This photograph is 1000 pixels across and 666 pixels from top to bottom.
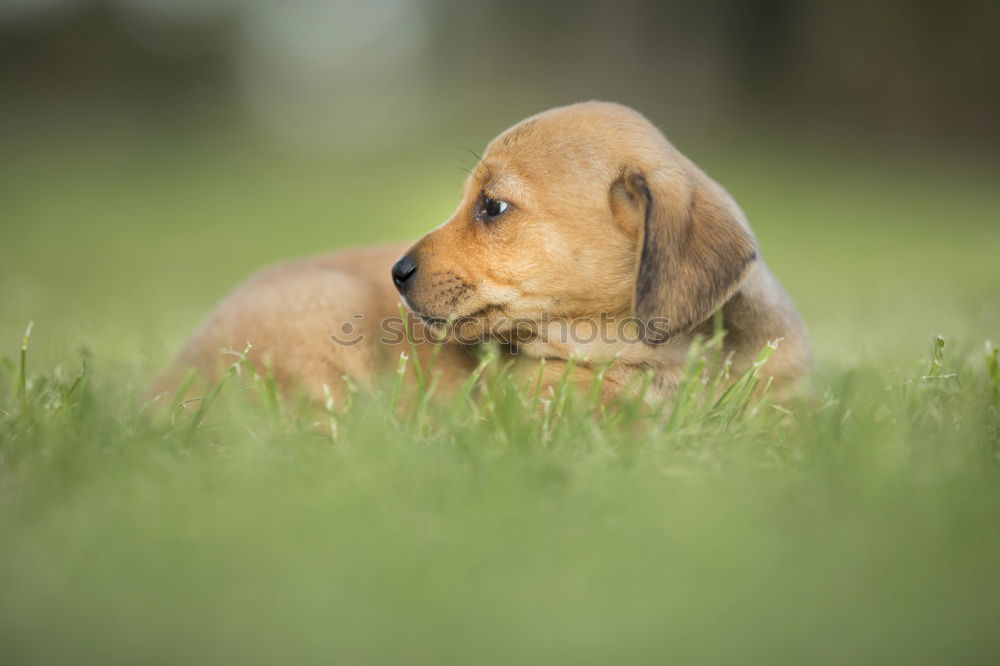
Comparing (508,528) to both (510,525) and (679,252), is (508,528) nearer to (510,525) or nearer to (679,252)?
(510,525)

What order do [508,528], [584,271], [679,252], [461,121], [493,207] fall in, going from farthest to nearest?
[461,121] < [493,207] < [584,271] < [679,252] < [508,528]

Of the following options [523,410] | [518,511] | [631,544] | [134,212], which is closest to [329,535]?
[518,511]

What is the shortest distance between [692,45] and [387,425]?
19084 millimetres

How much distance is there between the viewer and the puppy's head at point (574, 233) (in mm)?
3082

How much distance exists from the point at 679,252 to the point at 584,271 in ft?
1.14

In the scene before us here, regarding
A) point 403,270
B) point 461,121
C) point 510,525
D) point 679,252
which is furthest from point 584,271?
point 461,121

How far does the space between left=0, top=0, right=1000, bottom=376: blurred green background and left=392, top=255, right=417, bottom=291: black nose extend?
783 centimetres

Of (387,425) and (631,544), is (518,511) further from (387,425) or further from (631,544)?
(387,425)

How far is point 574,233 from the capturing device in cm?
322

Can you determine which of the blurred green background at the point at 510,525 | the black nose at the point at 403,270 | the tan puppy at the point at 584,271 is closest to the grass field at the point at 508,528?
the blurred green background at the point at 510,525

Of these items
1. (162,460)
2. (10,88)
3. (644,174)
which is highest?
(10,88)

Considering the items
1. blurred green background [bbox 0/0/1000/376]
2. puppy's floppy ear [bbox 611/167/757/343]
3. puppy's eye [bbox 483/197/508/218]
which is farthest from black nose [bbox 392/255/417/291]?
blurred green background [bbox 0/0/1000/376]

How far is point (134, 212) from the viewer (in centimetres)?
1449

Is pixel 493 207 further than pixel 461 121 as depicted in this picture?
No
